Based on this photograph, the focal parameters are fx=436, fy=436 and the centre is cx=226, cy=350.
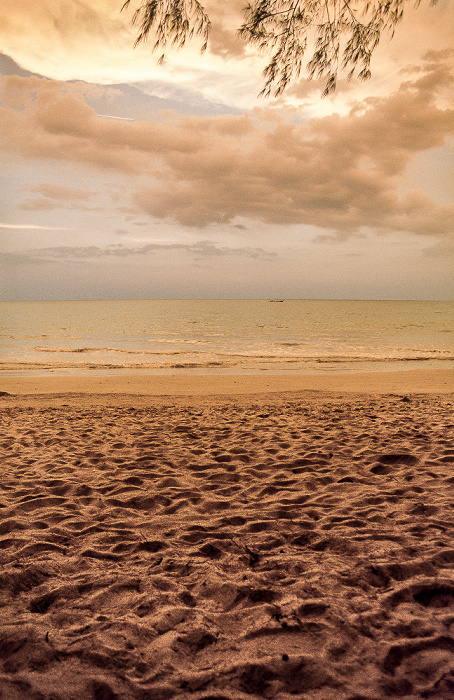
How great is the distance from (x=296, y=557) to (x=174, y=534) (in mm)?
1063

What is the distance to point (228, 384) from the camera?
49.5 ft

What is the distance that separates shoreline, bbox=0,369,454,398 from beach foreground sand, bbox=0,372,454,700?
6.48 meters

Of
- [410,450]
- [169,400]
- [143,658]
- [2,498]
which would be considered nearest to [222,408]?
[169,400]

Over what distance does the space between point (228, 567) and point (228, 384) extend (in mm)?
11907

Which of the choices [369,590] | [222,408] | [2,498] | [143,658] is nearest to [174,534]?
[143,658]

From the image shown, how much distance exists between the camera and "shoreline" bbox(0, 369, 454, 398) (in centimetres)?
1327

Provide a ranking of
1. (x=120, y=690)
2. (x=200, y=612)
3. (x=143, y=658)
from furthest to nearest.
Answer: (x=200, y=612), (x=143, y=658), (x=120, y=690)

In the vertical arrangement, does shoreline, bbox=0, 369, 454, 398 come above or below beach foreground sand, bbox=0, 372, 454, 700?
below

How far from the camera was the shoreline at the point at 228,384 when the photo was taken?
13266 mm

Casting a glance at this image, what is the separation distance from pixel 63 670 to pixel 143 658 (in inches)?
15.9

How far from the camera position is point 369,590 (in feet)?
9.43

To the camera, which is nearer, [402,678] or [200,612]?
[402,678]

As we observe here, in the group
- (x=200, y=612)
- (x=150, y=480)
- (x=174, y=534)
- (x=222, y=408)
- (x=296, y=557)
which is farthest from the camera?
(x=222, y=408)

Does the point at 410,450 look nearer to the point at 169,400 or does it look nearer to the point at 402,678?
the point at 402,678
